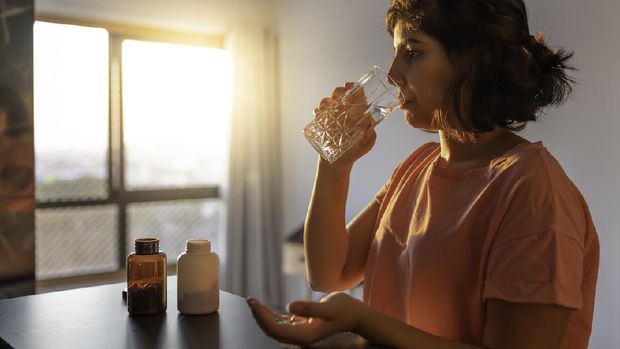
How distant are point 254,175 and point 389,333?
10.0 feet

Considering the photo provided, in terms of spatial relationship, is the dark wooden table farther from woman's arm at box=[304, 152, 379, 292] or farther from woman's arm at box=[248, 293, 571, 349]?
woman's arm at box=[304, 152, 379, 292]

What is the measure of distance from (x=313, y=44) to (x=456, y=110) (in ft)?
9.05

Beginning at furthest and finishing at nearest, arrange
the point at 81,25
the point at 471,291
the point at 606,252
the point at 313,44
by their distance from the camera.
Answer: the point at 313,44 < the point at 81,25 < the point at 606,252 < the point at 471,291

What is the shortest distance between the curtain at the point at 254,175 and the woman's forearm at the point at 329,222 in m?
2.59

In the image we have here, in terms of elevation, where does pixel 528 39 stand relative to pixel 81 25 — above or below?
below

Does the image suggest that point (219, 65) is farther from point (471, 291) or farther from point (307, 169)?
point (471, 291)

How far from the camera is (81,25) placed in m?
3.37

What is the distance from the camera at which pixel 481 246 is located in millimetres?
901

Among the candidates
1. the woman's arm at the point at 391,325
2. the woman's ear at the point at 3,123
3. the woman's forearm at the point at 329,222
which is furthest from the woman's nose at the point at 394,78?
the woman's ear at the point at 3,123

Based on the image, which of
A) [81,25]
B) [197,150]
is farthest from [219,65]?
[81,25]

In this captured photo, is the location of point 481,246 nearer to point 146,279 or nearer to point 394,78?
point 394,78

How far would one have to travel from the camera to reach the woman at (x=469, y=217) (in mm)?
791

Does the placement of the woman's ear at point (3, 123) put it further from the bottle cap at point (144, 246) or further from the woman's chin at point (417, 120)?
the woman's chin at point (417, 120)

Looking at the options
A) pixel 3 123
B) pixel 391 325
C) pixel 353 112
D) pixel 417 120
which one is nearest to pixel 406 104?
pixel 417 120
